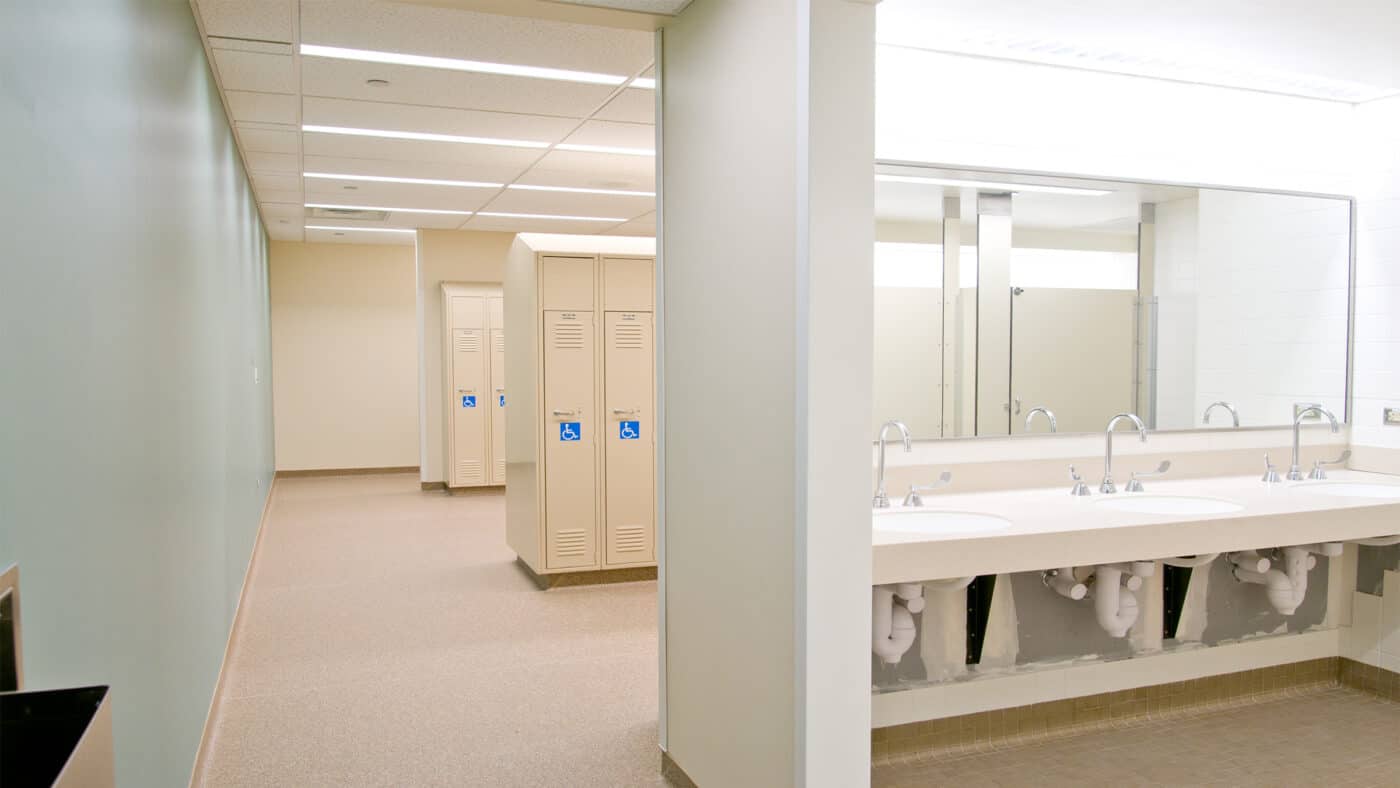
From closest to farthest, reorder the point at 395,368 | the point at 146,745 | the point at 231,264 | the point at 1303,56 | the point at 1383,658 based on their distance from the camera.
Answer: the point at 146,745, the point at 1303,56, the point at 1383,658, the point at 231,264, the point at 395,368

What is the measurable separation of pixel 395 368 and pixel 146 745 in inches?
381

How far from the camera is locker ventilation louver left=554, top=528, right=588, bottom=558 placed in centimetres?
572

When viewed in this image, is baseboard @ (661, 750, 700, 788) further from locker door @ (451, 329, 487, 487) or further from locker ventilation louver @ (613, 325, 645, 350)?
locker door @ (451, 329, 487, 487)

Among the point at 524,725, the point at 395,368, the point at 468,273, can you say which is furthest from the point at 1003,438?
the point at 395,368

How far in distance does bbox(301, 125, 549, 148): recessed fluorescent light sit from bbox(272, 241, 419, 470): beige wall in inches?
248

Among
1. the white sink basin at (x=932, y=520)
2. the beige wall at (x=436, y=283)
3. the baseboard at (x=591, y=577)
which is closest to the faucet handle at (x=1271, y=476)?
the white sink basin at (x=932, y=520)

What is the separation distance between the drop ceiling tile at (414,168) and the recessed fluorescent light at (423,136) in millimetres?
607

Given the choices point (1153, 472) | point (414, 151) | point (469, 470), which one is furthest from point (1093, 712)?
point (469, 470)

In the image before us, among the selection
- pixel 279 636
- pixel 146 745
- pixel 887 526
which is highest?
pixel 887 526

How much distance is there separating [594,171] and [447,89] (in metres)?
2.07

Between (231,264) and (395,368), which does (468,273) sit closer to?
(395,368)

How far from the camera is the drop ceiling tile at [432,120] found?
185 inches

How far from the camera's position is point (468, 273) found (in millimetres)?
9938

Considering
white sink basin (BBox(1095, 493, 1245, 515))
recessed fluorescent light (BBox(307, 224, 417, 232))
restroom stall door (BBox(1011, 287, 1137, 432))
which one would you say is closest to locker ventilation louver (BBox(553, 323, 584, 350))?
restroom stall door (BBox(1011, 287, 1137, 432))
